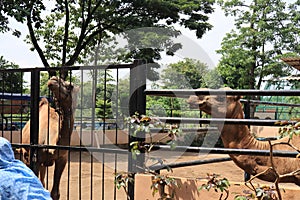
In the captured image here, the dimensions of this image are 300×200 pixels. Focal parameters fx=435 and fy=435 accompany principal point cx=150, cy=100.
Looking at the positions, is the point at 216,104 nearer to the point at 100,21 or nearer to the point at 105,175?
the point at 105,175

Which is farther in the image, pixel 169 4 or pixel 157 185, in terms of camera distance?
pixel 169 4

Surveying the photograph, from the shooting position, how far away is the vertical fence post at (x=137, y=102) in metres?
3.29

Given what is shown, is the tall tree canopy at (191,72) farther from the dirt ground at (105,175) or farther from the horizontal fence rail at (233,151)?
the horizontal fence rail at (233,151)

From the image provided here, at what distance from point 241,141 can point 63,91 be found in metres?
1.95

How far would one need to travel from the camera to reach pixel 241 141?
13.1 ft

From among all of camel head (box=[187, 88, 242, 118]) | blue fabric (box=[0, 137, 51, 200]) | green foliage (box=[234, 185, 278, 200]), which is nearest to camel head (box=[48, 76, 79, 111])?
camel head (box=[187, 88, 242, 118])

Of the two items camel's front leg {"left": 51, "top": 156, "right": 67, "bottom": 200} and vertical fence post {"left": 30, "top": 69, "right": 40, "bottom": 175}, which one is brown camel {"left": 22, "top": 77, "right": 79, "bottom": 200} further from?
vertical fence post {"left": 30, "top": 69, "right": 40, "bottom": 175}

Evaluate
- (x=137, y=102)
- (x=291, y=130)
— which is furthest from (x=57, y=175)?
(x=291, y=130)

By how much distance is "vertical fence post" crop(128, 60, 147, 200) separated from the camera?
3.29 meters

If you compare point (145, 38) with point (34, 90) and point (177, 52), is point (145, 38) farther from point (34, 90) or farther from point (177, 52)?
point (34, 90)

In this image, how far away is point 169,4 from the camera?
15.5 metres

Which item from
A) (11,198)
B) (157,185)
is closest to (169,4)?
(157,185)

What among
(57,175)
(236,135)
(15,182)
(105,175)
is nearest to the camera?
(15,182)

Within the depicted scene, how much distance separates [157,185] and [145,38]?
13054mm
